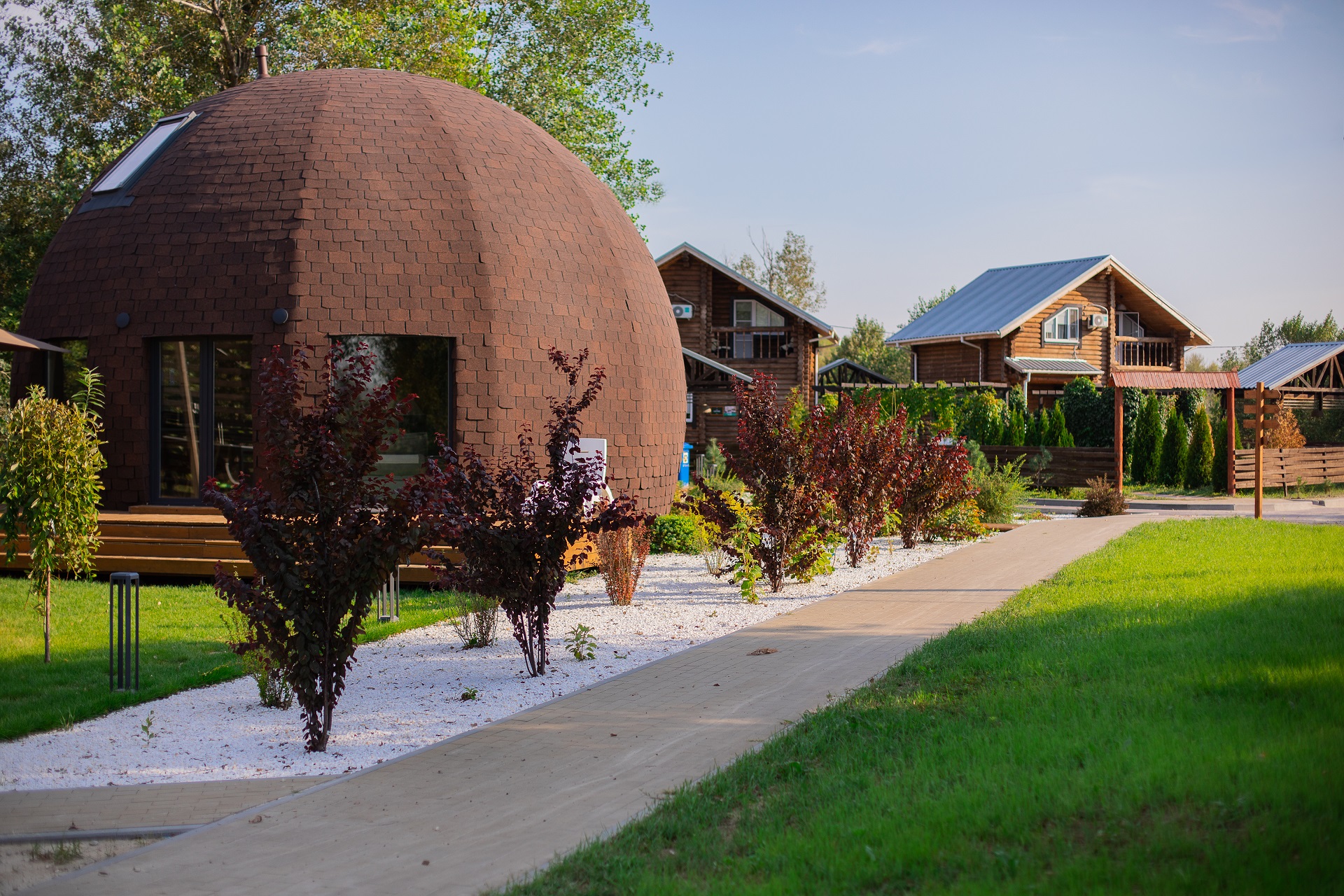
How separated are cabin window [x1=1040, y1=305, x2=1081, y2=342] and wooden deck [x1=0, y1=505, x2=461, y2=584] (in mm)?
33085

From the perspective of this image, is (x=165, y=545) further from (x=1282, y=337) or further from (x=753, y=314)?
(x=1282, y=337)

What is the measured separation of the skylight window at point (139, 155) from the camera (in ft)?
47.8

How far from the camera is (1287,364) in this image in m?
42.7

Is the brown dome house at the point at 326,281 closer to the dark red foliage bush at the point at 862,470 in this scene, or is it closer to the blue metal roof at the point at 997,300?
the dark red foliage bush at the point at 862,470

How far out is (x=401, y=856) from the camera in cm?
464

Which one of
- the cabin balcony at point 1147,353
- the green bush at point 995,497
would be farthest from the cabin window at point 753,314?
the green bush at point 995,497

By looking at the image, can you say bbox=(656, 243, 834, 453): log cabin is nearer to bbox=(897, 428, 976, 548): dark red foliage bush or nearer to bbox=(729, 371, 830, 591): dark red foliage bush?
bbox=(897, 428, 976, 548): dark red foliage bush

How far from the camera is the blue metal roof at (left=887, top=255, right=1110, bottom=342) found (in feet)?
129

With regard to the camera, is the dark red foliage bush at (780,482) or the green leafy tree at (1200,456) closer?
the dark red foliage bush at (780,482)

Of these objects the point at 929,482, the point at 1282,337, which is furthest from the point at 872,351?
the point at 929,482

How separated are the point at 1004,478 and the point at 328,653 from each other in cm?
1623

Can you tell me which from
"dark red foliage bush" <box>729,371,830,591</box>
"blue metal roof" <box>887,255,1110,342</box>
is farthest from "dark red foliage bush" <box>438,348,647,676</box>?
"blue metal roof" <box>887,255,1110,342</box>

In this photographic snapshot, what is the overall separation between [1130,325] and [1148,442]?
51.4 feet

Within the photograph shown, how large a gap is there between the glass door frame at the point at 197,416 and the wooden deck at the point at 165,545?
556 mm
